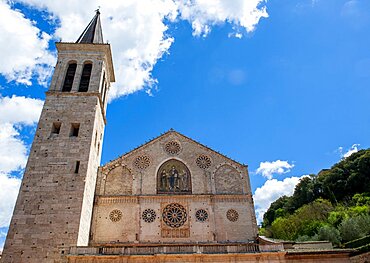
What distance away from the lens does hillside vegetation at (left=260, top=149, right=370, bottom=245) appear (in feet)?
89.7

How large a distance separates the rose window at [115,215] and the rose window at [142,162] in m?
3.86

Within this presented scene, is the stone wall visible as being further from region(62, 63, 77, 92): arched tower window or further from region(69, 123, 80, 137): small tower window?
region(62, 63, 77, 92): arched tower window

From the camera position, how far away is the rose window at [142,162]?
22828 mm

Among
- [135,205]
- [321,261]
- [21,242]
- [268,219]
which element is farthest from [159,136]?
[268,219]

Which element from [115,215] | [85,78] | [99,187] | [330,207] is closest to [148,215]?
[115,215]

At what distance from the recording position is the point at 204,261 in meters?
15.8

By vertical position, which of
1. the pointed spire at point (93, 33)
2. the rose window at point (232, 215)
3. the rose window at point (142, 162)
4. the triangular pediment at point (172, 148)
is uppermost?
the pointed spire at point (93, 33)

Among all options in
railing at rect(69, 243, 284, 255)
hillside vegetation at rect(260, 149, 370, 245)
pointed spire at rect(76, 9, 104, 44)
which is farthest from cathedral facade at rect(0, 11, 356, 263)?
hillside vegetation at rect(260, 149, 370, 245)

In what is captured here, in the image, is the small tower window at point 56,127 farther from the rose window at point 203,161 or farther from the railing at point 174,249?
the rose window at point 203,161

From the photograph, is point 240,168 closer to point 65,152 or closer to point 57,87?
point 65,152

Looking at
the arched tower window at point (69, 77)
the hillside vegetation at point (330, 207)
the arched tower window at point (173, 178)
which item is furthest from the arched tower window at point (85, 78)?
the hillside vegetation at point (330, 207)

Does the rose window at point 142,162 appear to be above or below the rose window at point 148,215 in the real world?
above

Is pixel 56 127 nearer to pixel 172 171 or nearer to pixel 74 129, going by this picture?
pixel 74 129

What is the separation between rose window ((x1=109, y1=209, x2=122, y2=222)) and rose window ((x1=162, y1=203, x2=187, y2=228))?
10.5 feet
